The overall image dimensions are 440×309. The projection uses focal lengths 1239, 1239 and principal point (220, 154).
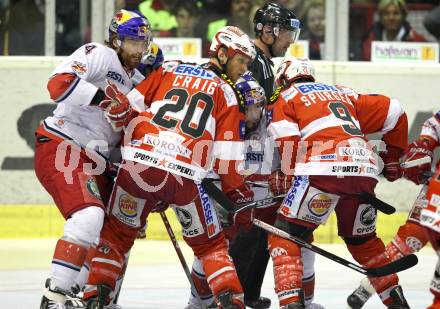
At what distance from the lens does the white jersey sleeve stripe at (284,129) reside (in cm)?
615

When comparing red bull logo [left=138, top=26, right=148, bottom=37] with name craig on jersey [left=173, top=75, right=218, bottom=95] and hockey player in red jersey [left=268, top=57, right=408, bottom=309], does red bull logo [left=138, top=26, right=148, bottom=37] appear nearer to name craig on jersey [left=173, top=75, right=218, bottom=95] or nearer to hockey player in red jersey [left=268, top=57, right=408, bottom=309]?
name craig on jersey [left=173, top=75, right=218, bottom=95]

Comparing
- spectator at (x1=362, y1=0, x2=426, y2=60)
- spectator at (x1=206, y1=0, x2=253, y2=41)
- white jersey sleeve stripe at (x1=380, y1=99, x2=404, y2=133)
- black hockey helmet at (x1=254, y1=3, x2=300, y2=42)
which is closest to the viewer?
white jersey sleeve stripe at (x1=380, y1=99, x2=404, y2=133)

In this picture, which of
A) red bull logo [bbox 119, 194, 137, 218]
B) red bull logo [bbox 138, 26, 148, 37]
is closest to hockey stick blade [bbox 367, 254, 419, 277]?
red bull logo [bbox 119, 194, 137, 218]

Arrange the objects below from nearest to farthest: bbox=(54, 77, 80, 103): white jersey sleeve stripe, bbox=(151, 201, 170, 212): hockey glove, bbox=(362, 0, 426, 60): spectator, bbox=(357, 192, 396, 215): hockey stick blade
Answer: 1. bbox=(54, 77, 80, 103): white jersey sleeve stripe
2. bbox=(357, 192, 396, 215): hockey stick blade
3. bbox=(151, 201, 170, 212): hockey glove
4. bbox=(362, 0, 426, 60): spectator

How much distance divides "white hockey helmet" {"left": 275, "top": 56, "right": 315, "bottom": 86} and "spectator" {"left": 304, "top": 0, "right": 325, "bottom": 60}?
10.6 feet

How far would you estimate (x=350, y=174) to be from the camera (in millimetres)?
6121

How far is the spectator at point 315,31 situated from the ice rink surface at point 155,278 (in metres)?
1.58

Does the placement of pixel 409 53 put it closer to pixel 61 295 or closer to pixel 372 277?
pixel 372 277

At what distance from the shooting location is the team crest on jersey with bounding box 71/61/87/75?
19.9 feet

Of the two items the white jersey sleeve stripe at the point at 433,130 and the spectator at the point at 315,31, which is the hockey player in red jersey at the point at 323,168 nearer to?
the white jersey sleeve stripe at the point at 433,130

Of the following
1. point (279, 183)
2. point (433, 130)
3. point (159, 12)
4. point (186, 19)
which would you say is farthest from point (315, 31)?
point (279, 183)

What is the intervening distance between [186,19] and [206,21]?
162mm

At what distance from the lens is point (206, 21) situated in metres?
9.73

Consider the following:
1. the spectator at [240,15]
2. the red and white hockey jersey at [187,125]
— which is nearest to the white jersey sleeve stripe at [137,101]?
the red and white hockey jersey at [187,125]
